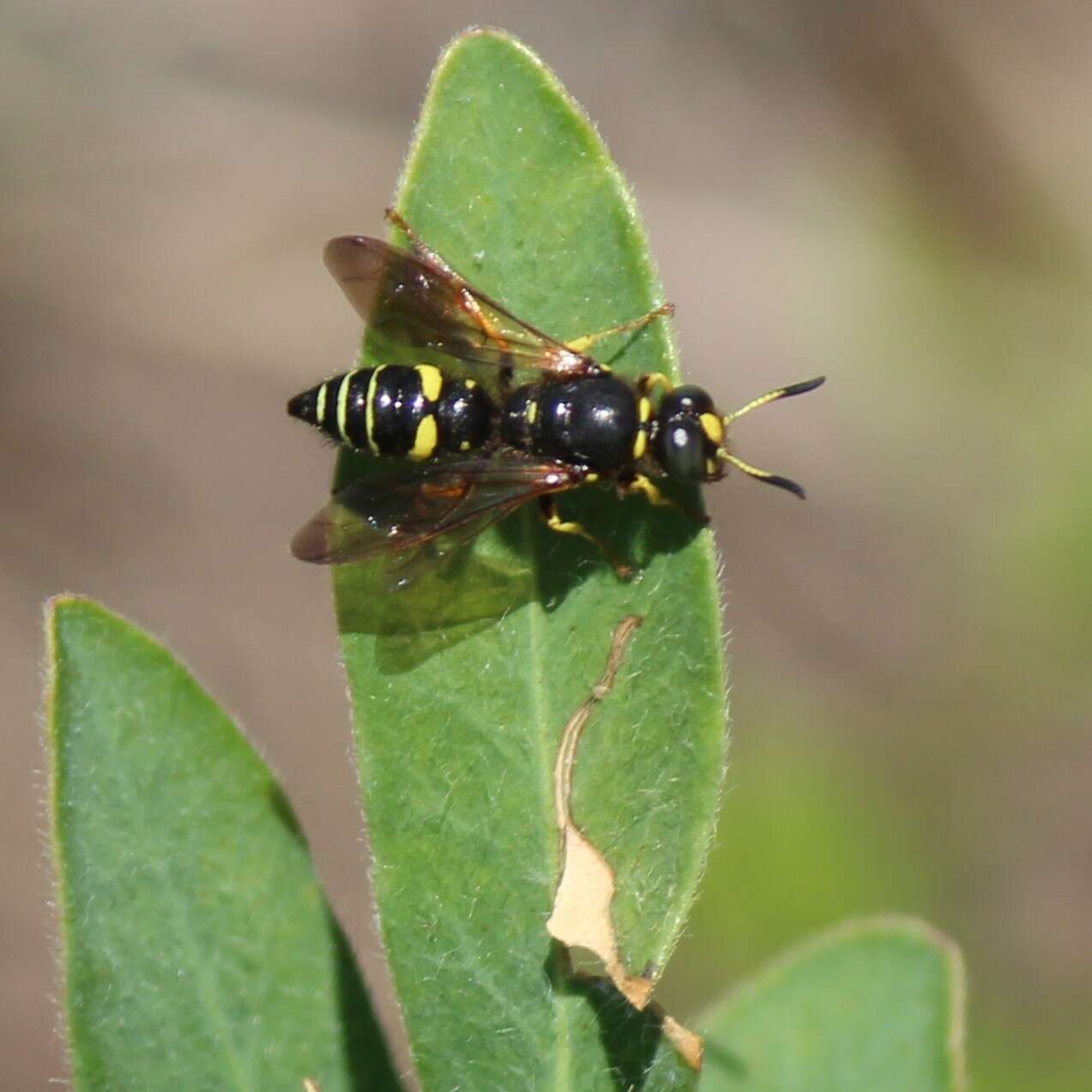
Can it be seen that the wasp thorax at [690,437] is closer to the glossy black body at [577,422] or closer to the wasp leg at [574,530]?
the glossy black body at [577,422]

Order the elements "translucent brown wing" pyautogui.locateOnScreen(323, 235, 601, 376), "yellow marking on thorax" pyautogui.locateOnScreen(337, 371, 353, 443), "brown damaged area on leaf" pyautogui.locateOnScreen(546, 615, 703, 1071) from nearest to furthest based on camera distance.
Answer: "brown damaged area on leaf" pyautogui.locateOnScreen(546, 615, 703, 1071) → "yellow marking on thorax" pyautogui.locateOnScreen(337, 371, 353, 443) → "translucent brown wing" pyautogui.locateOnScreen(323, 235, 601, 376)

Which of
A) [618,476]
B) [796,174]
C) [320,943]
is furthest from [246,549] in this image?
[320,943]

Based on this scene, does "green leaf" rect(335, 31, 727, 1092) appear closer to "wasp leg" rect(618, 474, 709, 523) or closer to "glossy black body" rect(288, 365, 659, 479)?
"wasp leg" rect(618, 474, 709, 523)

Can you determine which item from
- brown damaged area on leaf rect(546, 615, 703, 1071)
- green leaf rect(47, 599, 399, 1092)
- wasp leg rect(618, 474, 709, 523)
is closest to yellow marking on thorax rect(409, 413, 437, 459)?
wasp leg rect(618, 474, 709, 523)

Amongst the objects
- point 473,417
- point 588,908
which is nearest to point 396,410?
point 473,417

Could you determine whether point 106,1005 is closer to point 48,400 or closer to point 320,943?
point 320,943

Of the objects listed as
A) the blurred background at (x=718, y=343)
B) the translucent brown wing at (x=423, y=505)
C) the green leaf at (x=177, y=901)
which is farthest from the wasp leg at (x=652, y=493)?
the blurred background at (x=718, y=343)
